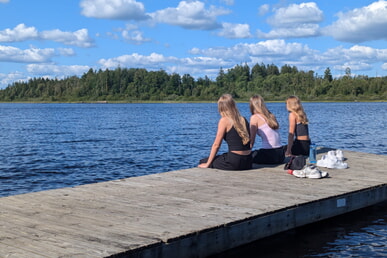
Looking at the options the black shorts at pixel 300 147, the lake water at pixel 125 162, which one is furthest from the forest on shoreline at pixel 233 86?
the black shorts at pixel 300 147

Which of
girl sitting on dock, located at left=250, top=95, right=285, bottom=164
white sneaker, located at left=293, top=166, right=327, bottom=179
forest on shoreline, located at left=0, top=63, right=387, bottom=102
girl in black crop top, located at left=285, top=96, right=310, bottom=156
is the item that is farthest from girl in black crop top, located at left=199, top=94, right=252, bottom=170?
forest on shoreline, located at left=0, top=63, right=387, bottom=102

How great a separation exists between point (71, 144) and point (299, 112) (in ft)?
62.0

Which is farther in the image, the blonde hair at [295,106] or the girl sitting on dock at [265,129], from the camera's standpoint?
the blonde hair at [295,106]

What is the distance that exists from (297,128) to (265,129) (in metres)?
1.73

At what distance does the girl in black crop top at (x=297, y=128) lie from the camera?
11492mm

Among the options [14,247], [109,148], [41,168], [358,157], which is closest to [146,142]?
[109,148]

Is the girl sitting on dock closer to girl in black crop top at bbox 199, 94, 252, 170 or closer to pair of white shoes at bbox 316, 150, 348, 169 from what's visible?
girl in black crop top at bbox 199, 94, 252, 170

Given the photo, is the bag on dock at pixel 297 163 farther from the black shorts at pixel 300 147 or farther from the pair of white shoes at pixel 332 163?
the black shorts at pixel 300 147

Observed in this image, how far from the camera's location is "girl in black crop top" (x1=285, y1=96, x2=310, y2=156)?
11492 mm

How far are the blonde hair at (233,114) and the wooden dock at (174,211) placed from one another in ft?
2.72

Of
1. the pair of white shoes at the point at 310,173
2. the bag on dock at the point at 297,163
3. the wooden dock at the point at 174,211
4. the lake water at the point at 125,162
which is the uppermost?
the bag on dock at the point at 297,163

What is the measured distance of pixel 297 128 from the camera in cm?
1198

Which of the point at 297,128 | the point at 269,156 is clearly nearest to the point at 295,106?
the point at 297,128

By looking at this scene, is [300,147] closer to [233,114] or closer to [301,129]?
[301,129]
